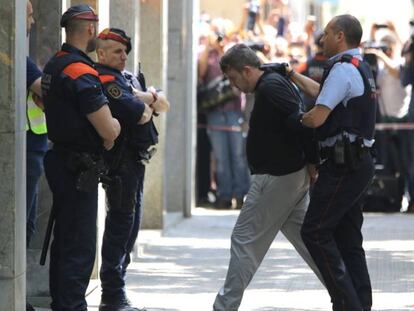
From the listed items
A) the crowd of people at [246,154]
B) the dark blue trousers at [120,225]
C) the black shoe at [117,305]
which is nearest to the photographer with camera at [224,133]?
the crowd of people at [246,154]

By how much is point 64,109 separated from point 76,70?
24 cm

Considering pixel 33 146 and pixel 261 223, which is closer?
pixel 261 223

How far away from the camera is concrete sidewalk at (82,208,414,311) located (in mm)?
10375

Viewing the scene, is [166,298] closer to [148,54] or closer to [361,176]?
[361,176]

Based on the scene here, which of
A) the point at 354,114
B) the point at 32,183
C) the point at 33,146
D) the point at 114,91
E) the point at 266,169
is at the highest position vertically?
the point at 114,91

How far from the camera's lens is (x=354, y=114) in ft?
28.8

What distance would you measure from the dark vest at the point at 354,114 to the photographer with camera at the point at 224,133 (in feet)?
29.0

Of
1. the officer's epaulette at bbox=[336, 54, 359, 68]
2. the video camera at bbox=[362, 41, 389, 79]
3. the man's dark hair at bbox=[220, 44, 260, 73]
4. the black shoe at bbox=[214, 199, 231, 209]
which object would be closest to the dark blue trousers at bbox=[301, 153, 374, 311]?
the officer's epaulette at bbox=[336, 54, 359, 68]

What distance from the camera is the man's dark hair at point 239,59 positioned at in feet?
30.1

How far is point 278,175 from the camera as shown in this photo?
30.0 feet

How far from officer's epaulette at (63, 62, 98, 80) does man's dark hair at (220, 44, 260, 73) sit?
1034 millimetres

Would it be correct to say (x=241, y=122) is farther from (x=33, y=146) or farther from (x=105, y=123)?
(x=105, y=123)

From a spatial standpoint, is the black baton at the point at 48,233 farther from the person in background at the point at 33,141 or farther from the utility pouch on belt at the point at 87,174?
the person in background at the point at 33,141

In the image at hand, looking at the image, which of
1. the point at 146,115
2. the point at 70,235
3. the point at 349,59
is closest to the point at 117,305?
the point at 70,235
